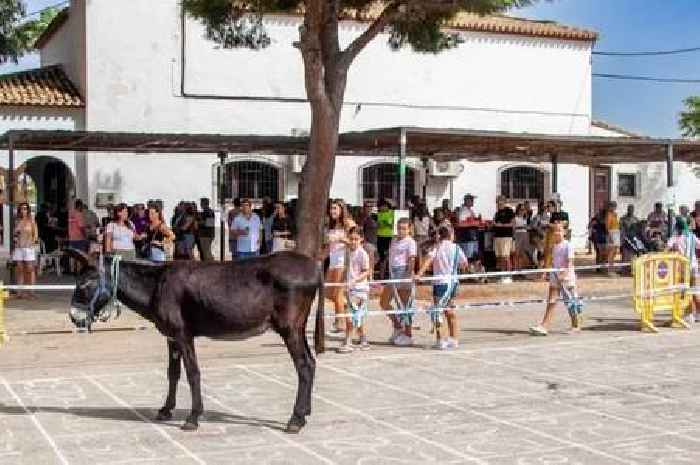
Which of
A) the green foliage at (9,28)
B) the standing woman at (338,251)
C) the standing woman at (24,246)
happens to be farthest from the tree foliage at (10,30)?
the standing woman at (338,251)

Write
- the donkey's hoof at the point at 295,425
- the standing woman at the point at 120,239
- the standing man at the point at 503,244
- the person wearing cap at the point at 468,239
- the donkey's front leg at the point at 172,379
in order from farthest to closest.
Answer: the standing man at the point at 503,244
the person wearing cap at the point at 468,239
the standing woman at the point at 120,239
the donkey's front leg at the point at 172,379
the donkey's hoof at the point at 295,425

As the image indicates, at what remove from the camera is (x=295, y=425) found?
285 inches

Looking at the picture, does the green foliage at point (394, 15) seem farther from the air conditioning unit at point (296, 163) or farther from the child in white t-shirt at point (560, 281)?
the air conditioning unit at point (296, 163)

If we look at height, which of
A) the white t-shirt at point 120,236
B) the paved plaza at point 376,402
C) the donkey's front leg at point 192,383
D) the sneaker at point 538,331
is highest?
the white t-shirt at point 120,236

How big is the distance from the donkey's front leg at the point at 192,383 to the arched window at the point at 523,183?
23.5 metres

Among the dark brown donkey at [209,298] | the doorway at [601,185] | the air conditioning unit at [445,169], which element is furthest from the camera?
the doorway at [601,185]

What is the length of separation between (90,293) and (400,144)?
9.86 meters

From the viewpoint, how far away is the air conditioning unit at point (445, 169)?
28422 millimetres

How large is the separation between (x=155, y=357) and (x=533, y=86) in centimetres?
2162

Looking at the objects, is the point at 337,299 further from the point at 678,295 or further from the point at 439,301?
the point at 678,295

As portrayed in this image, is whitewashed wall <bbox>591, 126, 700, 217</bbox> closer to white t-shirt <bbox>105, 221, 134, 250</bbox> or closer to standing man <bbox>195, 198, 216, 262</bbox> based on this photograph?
standing man <bbox>195, 198, 216, 262</bbox>

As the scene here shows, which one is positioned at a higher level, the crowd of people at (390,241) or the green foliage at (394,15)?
the green foliage at (394,15)

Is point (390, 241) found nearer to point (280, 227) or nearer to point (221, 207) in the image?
point (280, 227)

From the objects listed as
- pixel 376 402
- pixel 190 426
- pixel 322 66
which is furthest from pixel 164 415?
pixel 322 66
